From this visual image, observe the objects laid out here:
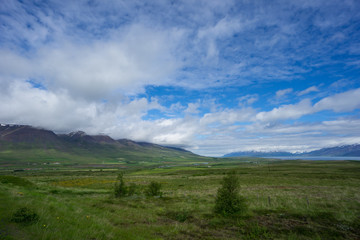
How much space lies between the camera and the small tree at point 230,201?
17562mm

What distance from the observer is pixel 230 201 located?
1816cm

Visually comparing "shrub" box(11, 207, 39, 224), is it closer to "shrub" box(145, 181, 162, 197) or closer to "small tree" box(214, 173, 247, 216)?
"small tree" box(214, 173, 247, 216)

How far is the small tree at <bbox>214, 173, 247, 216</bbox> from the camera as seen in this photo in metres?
17.6

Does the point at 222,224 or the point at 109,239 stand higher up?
the point at 109,239

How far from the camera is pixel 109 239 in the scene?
9555 mm

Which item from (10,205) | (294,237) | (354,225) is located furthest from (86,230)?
(354,225)

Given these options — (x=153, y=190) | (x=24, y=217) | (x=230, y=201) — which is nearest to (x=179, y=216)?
(x=230, y=201)

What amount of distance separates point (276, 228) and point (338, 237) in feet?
12.2

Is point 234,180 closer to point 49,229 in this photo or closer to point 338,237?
point 338,237

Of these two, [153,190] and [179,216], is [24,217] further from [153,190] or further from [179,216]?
[153,190]

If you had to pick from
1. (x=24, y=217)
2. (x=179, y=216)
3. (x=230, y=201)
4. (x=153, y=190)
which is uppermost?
(x=24, y=217)

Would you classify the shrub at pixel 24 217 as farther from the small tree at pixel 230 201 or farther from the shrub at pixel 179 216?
the small tree at pixel 230 201

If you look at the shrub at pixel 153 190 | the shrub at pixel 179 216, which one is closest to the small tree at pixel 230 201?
the shrub at pixel 179 216

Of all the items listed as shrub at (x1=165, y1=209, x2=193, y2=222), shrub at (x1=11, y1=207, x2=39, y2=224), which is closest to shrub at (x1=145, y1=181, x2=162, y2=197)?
shrub at (x1=165, y1=209, x2=193, y2=222)
